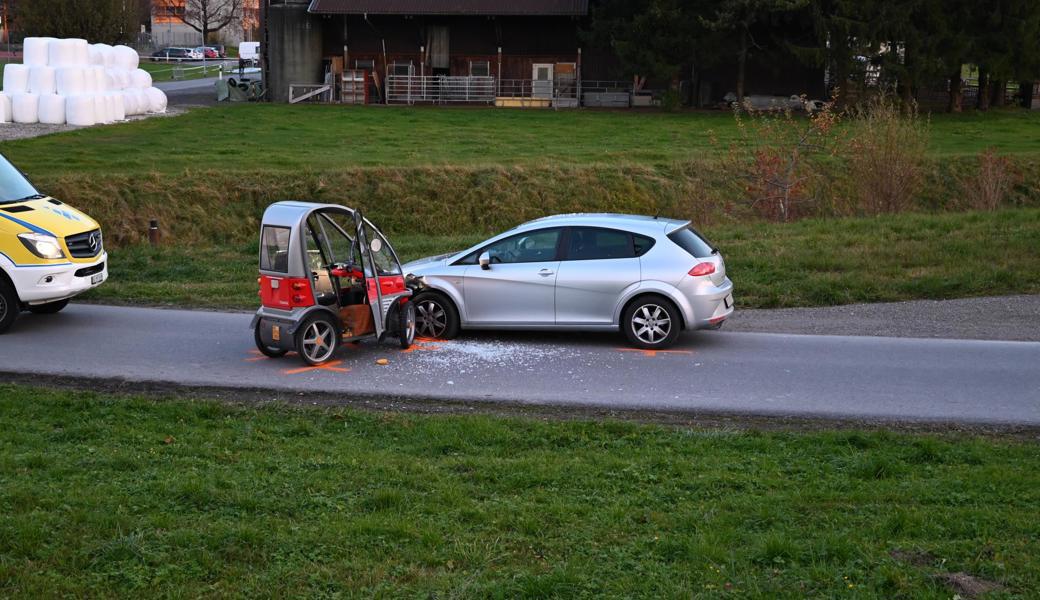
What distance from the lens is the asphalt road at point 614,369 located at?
1059 centimetres

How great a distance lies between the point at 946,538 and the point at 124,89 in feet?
139

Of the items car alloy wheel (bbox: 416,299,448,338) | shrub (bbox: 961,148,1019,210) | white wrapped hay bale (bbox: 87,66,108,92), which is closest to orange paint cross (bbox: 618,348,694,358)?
car alloy wheel (bbox: 416,299,448,338)

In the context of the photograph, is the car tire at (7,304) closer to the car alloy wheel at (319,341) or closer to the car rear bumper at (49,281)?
the car rear bumper at (49,281)

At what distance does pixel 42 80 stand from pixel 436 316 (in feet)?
102

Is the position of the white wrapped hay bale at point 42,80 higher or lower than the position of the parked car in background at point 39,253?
higher

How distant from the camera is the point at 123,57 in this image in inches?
1738

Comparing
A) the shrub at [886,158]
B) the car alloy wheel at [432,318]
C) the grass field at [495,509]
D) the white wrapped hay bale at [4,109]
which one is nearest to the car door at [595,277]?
the car alloy wheel at [432,318]

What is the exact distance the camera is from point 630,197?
98.9 ft

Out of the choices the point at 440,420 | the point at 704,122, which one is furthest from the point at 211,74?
the point at 440,420

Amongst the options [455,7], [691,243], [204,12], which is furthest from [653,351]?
[204,12]

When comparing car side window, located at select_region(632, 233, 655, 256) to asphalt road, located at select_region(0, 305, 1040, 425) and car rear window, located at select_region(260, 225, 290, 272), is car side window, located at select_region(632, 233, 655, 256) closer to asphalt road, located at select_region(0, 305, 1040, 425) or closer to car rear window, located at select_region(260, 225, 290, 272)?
asphalt road, located at select_region(0, 305, 1040, 425)

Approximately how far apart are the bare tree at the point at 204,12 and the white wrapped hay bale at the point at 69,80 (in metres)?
46.2

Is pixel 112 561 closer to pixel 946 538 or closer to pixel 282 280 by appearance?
pixel 946 538

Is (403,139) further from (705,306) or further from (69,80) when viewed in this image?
(705,306)
